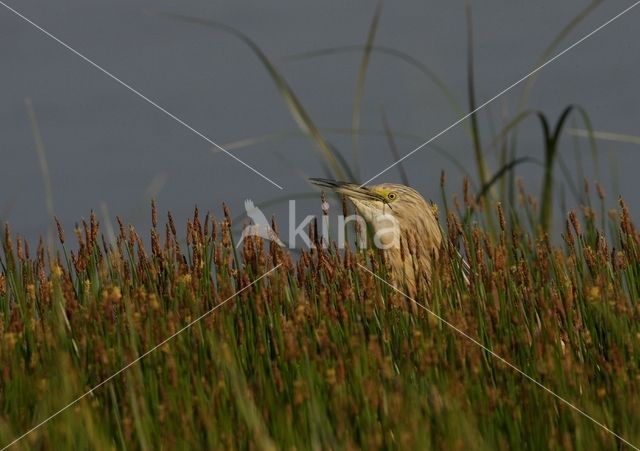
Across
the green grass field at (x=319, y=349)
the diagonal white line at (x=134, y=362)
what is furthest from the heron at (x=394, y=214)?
the diagonal white line at (x=134, y=362)

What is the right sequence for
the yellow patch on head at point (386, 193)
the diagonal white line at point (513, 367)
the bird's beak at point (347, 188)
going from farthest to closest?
the yellow patch on head at point (386, 193), the bird's beak at point (347, 188), the diagonal white line at point (513, 367)

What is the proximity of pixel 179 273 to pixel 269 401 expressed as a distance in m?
1.28

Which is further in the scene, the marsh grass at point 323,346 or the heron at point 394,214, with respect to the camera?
the heron at point 394,214

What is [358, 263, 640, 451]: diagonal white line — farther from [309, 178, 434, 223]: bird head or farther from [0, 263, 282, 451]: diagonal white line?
[309, 178, 434, 223]: bird head

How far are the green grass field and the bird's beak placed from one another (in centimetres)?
110

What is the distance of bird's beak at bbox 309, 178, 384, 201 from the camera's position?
6.26 meters

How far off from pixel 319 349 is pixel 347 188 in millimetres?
1991

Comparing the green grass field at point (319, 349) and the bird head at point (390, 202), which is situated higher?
the bird head at point (390, 202)

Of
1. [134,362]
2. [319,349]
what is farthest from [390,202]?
[134,362]

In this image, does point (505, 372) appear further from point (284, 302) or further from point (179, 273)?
point (179, 273)

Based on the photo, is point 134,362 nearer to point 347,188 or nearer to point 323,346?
point 323,346

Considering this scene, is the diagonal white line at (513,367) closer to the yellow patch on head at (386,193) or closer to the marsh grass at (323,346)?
the marsh grass at (323,346)

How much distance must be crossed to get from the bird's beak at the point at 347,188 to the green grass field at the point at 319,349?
1.10 metres

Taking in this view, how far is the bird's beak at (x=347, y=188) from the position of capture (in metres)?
6.26
